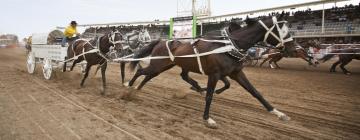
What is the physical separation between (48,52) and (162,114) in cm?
740

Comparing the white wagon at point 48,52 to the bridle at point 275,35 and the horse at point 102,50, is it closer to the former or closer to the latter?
the horse at point 102,50

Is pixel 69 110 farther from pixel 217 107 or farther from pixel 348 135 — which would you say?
pixel 348 135

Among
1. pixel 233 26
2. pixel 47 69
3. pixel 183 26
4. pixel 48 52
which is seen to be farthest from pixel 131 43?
pixel 183 26

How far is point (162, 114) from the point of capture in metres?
6.44

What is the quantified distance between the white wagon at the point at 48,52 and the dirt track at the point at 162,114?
4.98 feet

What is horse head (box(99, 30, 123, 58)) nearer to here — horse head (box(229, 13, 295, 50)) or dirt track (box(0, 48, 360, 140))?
dirt track (box(0, 48, 360, 140))

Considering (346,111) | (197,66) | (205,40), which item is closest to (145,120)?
(197,66)

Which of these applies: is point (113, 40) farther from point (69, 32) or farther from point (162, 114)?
point (69, 32)

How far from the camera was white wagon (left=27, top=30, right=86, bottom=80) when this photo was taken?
37.1 feet

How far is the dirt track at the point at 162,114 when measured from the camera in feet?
16.8

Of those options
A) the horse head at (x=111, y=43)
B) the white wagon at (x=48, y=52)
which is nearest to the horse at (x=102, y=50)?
the horse head at (x=111, y=43)

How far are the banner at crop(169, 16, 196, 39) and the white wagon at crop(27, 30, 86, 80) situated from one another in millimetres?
11415

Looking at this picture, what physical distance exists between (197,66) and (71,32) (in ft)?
24.0

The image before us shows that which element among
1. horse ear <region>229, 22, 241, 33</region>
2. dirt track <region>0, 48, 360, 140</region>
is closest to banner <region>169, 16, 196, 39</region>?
dirt track <region>0, 48, 360, 140</region>
